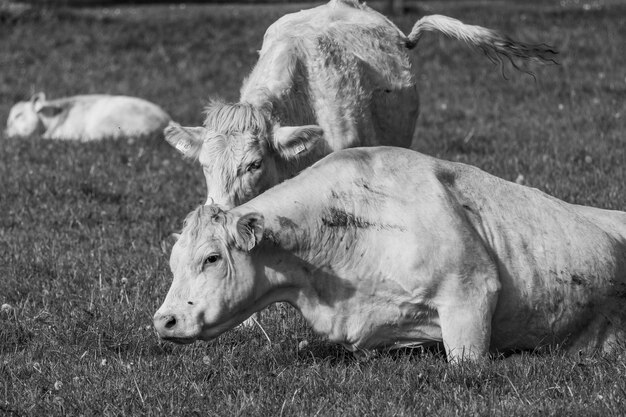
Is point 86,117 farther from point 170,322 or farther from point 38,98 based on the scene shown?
point 170,322

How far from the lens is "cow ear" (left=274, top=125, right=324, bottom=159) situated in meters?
7.11

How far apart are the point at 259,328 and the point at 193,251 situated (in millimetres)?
1092

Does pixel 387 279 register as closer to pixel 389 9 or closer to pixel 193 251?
pixel 193 251

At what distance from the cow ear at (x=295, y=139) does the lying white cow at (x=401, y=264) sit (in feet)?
3.90

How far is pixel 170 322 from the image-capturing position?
518 centimetres

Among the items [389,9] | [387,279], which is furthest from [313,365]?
[389,9]

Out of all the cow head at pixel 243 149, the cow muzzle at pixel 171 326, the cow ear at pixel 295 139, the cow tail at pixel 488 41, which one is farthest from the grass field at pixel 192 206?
the cow tail at pixel 488 41

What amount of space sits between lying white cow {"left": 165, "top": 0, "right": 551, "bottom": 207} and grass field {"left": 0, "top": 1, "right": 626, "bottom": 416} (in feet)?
3.16

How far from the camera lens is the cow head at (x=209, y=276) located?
521cm

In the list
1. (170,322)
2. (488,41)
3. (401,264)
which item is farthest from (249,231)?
(488,41)

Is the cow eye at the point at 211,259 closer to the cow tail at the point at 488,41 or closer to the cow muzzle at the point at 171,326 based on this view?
the cow muzzle at the point at 171,326

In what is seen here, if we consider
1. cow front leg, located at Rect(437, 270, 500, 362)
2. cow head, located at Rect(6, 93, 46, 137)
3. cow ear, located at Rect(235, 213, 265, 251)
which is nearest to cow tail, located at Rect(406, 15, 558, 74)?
cow front leg, located at Rect(437, 270, 500, 362)

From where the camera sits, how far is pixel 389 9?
22.5 metres

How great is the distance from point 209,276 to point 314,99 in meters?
2.95
